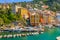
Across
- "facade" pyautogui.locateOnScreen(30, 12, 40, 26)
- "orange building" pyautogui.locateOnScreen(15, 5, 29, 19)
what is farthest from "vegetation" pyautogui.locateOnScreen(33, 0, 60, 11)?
"facade" pyautogui.locateOnScreen(30, 12, 40, 26)

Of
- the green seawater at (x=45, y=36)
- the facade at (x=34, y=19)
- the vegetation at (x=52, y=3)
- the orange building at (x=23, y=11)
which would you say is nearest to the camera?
the green seawater at (x=45, y=36)

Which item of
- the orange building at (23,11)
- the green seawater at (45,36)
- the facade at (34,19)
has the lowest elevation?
the green seawater at (45,36)

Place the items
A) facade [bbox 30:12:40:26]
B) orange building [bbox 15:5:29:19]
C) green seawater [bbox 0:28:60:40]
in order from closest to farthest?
green seawater [bbox 0:28:60:40] < facade [bbox 30:12:40:26] < orange building [bbox 15:5:29:19]

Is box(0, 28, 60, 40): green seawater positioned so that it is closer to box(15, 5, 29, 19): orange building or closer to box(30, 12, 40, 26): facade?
box(30, 12, 40, 26): facade

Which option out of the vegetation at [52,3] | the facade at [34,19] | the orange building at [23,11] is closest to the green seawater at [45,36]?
the facade at [34,19]

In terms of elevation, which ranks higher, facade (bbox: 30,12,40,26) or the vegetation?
the vegetation

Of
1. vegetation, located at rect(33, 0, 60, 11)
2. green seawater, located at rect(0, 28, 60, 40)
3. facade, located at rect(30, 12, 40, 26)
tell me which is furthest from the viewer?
vegetation, located at rect(33, 0, 60, 11)

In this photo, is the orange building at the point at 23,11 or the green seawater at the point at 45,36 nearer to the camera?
the green seawater at the point at 45,36

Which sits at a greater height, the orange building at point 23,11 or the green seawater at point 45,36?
the orange building at point 23,11

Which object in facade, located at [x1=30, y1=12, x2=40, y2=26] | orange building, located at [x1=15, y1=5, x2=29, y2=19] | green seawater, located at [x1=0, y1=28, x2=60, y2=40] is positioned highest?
orange building, located at [x1=15, y1=5, x2=29, y2=19]

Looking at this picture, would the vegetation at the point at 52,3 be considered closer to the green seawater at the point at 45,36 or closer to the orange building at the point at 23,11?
the orange building at the point at 23,11

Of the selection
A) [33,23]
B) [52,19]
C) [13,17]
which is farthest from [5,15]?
[52,19]
